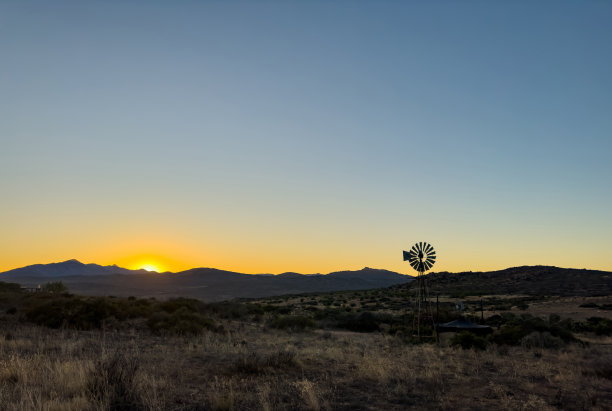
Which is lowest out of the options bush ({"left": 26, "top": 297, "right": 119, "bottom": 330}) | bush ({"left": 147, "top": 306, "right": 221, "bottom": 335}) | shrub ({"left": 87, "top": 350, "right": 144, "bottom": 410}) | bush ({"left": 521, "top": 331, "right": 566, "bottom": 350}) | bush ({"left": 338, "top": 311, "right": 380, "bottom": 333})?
bush ({"left": 338, "top": 311, "right": 380, "bottom": 333})

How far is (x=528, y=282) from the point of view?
85500 millimetres

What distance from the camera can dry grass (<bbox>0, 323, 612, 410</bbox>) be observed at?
8.53 m

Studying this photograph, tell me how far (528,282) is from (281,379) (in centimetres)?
8657

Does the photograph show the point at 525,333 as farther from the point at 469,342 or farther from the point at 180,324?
the point at 180,324

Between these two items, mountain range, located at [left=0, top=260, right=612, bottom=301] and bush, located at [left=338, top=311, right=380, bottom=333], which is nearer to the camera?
bush, located at [left=338, top=311, right=380, bottom=333]

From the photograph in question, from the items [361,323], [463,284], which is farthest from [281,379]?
[463,284]

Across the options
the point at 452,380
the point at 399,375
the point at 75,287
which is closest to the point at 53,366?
the point at 399,375

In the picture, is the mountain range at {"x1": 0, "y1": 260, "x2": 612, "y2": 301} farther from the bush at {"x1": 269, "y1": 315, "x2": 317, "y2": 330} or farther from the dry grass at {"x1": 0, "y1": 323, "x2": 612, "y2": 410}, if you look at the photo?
the dry grass at {"x1": 0, "y1": 323, "x2": 612, "y2": 410}

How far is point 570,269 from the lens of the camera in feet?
323

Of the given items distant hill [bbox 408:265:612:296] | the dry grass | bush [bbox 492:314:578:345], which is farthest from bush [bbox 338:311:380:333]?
distant hill [bbox 408:265:612:296]

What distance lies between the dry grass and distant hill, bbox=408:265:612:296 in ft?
198

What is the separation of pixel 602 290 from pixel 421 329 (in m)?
64.7

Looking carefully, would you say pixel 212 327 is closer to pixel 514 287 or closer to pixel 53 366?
pixel 53 366

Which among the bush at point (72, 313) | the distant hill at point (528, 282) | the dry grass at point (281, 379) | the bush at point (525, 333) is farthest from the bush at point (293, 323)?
the distant hill at point (528, 282)
